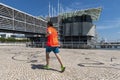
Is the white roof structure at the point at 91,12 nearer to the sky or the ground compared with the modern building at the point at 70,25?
nearer to the sky

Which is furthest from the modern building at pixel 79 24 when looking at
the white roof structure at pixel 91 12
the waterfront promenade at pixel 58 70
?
the waterfront promenade at pixel 58 70

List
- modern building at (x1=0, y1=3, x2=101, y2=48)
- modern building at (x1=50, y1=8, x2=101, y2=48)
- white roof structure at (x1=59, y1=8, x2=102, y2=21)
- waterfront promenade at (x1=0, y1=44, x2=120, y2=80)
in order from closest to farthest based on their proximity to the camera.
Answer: waterfront promenade at (x1=0, y1=44, x2=120, y2=80) → modern building at (x1=0, y1=3, x2=101, y2=48) → white roof structure at (x1=59, y1=8, x2=102, y2=21) → modern building at (x1=50, y1=8, x2=101, y2=48)

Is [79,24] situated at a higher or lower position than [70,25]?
higher

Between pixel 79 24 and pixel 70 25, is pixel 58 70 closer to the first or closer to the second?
pixel 79 24

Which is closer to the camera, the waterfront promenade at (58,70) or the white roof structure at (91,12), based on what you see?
the waterfront promenade at (58,70)

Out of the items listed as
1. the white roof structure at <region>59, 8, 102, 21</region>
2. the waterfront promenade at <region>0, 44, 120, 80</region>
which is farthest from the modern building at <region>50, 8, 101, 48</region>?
the waterfront promenade at <region>0, 44, 120, 80</region>

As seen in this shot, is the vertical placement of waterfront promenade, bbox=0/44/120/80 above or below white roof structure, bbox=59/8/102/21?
below

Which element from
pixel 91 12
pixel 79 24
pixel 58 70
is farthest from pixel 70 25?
pixel 58 70

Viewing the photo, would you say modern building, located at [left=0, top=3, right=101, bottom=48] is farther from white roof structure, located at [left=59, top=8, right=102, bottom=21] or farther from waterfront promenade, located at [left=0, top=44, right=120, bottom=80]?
waterfront promenade, located at [left=0, top=44, right=120, bottom=80]

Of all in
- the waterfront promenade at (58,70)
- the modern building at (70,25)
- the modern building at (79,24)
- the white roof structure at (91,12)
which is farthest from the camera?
the modern building at (79,24)

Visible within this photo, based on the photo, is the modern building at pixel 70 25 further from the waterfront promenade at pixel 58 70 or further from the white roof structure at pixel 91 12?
the waterfront promenade at pixel 58 70

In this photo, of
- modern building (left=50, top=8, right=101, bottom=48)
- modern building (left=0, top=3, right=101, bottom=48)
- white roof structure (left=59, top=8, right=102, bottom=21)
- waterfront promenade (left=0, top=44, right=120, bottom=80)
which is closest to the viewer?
waterfront promenade (left=0, top=44, right=120, bottom=80)

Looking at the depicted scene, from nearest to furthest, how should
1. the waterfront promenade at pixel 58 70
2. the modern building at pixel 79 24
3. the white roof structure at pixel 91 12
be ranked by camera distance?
the waterfront promenade at pixel 58 70 < the white roof structure at pixel 91 12 < the modern building at pixel 79 24

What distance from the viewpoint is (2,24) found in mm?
41375
